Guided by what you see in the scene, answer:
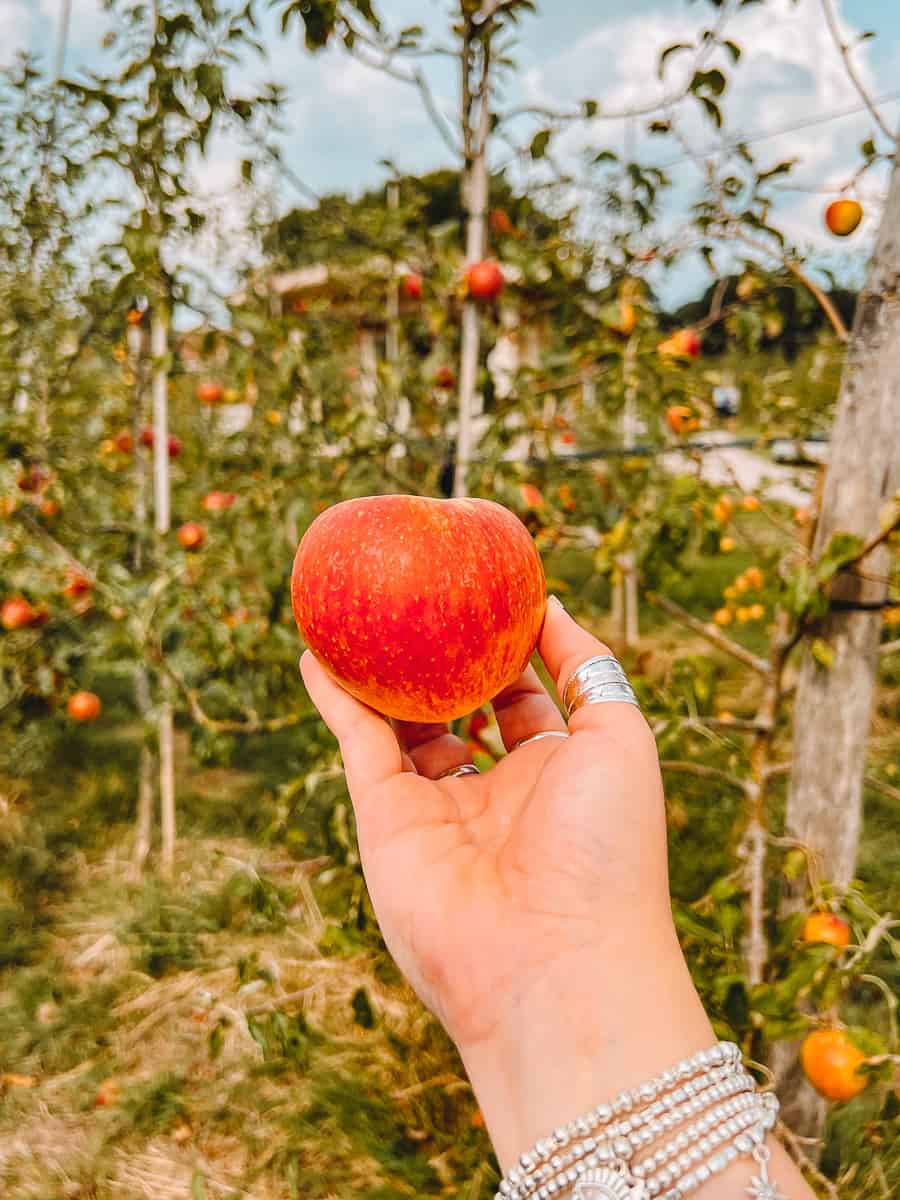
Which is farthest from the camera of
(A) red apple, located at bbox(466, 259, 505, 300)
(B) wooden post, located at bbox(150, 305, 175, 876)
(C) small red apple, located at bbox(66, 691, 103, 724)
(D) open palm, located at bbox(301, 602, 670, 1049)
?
(C) small red apple, located at bbox(66, 691, 103, 724)

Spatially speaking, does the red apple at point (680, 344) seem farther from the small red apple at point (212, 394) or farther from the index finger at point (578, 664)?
the small red apple at point (212, 394)

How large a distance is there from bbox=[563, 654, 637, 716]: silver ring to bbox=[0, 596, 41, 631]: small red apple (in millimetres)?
2083

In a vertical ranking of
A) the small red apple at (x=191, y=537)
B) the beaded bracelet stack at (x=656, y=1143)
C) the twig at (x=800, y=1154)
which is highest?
the small red apple at (x=191, y=537)

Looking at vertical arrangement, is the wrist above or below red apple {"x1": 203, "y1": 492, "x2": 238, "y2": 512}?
below

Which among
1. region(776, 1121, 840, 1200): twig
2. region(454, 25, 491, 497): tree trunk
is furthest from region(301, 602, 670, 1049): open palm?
region(454, 25, 491, 497): tree trunk

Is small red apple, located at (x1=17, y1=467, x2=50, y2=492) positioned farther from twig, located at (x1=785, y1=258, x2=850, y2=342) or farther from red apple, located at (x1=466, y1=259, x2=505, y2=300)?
twig, located at (x1=785, y1=258, x2=850, y2=342)

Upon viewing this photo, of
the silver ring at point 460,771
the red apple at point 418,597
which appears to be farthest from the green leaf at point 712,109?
the silver ring at point 460,771

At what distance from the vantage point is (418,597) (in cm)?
113

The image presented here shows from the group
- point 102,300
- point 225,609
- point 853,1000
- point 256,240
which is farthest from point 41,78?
point 853,1000

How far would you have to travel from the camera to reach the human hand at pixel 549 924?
867 mm

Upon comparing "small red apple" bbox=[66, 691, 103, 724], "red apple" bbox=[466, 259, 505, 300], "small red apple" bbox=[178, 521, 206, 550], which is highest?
"red apple" bbox=[466, 259, 505, 300]

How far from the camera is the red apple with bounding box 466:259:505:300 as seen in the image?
1807 mm

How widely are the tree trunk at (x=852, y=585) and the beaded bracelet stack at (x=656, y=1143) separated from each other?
808mm

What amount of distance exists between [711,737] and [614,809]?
2.41 feet
